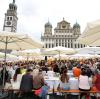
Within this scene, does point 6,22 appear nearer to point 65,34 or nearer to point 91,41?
point 65,34

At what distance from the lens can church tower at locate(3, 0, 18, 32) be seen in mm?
88287

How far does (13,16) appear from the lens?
301 feet

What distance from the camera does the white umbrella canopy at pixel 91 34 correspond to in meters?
6.45

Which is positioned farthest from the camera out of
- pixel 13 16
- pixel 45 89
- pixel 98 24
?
pixel 13 16

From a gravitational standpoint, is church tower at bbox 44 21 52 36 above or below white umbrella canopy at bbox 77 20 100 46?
above

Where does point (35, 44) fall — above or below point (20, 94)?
above

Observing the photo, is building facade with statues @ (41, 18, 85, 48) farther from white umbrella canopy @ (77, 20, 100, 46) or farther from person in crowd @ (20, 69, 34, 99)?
person in crowd @ (20, 69, 34, 99)

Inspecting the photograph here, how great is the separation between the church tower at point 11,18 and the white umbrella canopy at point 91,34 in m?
80.1

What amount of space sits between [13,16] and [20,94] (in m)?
86.4

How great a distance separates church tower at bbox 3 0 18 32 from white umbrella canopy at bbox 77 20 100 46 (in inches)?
3153

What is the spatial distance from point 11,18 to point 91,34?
86.1m

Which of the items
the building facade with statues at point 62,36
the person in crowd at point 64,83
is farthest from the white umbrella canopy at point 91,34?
the building facade with statues at point 62,36

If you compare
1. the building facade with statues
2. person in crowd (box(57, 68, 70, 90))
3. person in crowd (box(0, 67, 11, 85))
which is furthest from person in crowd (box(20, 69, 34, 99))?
the building facade with statues

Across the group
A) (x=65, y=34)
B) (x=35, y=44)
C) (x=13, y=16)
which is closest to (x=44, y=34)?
(x=65, y=34)
